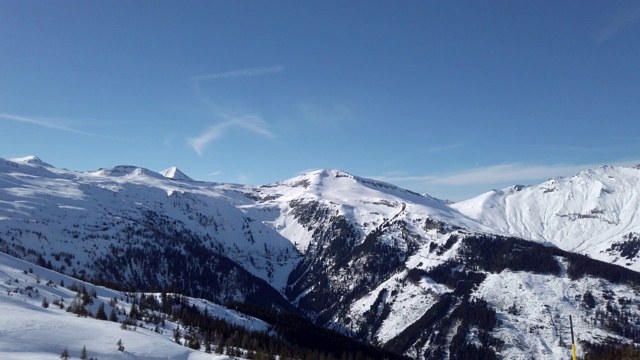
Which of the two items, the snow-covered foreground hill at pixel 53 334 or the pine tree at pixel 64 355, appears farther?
the snow-covered foreground hill at pixel 53 334

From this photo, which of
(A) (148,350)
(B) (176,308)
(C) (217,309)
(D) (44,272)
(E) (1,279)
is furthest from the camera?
(C) (217,309)

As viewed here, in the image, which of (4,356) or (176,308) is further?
(176,308)

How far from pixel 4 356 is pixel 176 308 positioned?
346 ft

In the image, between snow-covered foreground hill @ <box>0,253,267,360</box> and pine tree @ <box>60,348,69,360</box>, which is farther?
snow-covered foreground hill @ <box>0,253,267,360</box>

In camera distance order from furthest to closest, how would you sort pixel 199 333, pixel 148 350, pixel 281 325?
pixel 281 325 → pixel 199 333 → pixel 148 350

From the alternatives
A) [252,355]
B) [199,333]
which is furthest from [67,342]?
[199,333]

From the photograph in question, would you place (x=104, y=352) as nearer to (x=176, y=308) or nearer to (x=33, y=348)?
(x=33, y=348)

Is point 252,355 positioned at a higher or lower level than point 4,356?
lower

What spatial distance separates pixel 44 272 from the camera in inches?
5413

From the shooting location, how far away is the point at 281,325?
197m

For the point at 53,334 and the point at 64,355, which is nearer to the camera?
the point at 64,355

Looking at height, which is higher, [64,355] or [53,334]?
[53,334]

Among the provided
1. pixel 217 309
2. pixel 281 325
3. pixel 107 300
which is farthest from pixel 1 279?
pixel 281 325

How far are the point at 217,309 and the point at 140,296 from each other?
96.0 feet
